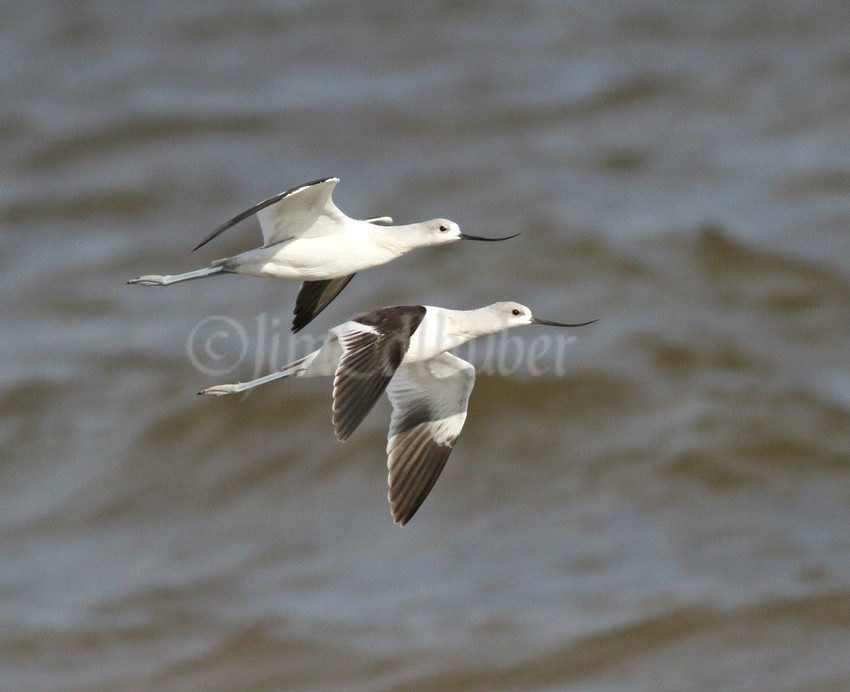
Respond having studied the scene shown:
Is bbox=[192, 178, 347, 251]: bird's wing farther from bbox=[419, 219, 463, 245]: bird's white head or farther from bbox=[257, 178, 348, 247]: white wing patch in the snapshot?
bbox=[419, 219, 463, 245]: bird's white head

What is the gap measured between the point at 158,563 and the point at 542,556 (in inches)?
238

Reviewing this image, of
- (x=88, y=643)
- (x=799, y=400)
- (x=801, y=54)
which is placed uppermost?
(x=801, y=54)

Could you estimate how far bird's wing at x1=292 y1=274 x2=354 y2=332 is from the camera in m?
10.6

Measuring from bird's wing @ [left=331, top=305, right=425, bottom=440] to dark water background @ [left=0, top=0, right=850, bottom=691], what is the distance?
10.5 meters

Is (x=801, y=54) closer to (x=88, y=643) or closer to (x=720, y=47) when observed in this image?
(x=720, y=47)

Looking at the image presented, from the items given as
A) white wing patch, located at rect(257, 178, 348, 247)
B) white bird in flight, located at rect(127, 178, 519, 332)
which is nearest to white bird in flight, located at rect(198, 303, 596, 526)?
white bird in flight, located at rect(127, 178, 519, 332)

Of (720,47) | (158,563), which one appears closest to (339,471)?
(158,563)

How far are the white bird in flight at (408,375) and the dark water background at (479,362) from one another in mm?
9142

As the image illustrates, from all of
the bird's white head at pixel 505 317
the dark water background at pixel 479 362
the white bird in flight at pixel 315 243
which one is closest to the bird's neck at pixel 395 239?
the white bird in flight at pixel 315 243

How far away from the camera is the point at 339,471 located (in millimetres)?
24656

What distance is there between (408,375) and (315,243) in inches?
63.3

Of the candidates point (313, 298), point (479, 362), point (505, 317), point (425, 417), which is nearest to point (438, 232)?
point (505, 317)

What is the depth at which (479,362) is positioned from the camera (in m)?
24.0

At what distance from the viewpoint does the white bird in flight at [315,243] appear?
9711 millimetres
